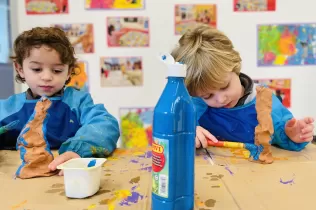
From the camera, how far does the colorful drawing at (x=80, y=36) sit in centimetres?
167

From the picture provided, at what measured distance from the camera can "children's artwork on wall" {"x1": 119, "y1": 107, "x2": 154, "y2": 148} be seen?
1.75 metres

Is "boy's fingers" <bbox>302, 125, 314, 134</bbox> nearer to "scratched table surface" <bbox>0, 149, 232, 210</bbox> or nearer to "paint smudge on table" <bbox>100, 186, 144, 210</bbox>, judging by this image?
"scratched table surface" <bbox>0, 149, 232, 210</bbox>

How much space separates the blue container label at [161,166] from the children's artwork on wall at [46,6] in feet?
4.40

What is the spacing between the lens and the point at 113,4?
166cm

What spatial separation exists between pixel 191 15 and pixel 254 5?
13.0 inches

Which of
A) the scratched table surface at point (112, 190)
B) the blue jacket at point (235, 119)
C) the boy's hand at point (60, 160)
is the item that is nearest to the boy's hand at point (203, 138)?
the scratched table surface at point (112, 190)

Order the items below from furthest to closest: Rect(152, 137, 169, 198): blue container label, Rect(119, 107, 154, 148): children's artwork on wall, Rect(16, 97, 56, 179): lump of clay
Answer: Rect(119, 107, 154, 148): children's artwork on wall → Rect(16, 97, 56, 179): lump of clay → Rect(152, 137, 169, 198): blue container label

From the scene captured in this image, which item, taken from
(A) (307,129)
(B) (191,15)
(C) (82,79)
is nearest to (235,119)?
(A) (307,129)

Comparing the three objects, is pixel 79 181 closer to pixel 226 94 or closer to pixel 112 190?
pixel 112 190

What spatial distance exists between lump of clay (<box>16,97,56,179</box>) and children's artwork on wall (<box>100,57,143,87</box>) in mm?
972

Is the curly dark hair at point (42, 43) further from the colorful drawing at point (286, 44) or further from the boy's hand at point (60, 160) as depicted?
the colorful drawing at point (286, 44)

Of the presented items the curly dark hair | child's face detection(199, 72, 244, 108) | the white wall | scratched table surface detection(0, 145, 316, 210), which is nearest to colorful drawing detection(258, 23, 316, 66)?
the white wall

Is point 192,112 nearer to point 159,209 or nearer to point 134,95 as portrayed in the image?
point 159,209

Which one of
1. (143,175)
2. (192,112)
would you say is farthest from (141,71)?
(192,112)
